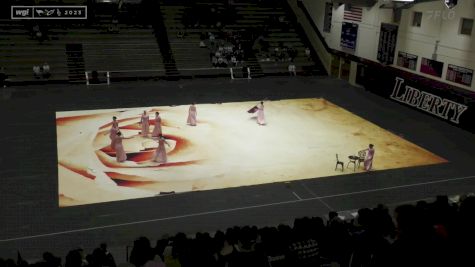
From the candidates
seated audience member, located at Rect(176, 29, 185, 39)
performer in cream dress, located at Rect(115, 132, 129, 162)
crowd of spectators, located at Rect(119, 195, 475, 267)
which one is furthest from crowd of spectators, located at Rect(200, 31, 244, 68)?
crowd of spectators, located at Rect(119, 195, 475, 267)

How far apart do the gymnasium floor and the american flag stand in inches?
201

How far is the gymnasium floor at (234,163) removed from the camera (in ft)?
39.3

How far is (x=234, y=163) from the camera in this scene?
16.2 meters

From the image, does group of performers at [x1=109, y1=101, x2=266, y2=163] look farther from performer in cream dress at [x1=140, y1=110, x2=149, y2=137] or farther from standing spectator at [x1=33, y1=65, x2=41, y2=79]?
standing spectator at [x1=33, y1=65, x2=41, y2=79]

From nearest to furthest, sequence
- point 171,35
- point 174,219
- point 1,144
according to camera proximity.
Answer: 1. point 174,219
2. point 1,144
3. point 171,35

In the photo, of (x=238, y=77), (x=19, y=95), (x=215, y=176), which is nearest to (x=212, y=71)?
(x=238, y=77)

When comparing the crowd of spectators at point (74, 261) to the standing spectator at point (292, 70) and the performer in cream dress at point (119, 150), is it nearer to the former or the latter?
the performer in cream dress at point (119, 150)

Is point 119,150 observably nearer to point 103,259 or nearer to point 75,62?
point 103,259

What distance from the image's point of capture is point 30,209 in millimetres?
12484

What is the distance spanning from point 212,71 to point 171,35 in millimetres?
4275

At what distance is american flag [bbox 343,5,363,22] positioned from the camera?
28609 millimetres

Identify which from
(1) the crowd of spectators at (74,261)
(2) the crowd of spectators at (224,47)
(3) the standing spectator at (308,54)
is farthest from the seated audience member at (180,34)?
(1) the crowd of spectators at (74,261)

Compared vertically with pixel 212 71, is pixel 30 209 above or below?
below

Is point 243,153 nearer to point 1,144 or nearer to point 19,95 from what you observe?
point 1,144
